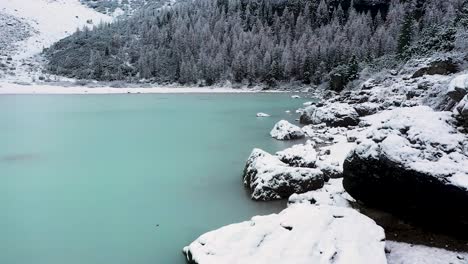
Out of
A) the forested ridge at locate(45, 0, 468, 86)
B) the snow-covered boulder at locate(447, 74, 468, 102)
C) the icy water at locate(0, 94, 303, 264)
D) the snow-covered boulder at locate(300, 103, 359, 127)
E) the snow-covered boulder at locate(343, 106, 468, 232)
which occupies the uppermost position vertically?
the forested ridge at locate(45, 0, 468, 86)

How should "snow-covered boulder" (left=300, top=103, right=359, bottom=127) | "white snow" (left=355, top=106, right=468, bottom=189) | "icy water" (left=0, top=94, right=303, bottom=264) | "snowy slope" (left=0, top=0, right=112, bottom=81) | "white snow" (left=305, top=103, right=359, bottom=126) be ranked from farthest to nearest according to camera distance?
"snowy slope" (left=0, top=0, right=112, bottom=81), "white snow" (left=305, top=103, right=359, bottom=126), "snow-covered boulder" (left=300, top=103, right=359, bottom=127), "icy water" (left=0, top=94, right=303, bottom=264), "white snow" (left=355, top=106, right=468, bottom=189)

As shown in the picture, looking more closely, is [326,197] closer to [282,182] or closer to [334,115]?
[282,182]

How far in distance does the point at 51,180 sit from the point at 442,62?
30.4 metres

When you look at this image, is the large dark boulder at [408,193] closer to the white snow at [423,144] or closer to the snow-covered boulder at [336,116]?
the white snow at [423,144]

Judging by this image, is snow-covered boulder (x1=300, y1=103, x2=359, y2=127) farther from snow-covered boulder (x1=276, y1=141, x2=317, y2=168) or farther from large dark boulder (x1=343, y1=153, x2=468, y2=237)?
large dark boulder (x1=343, y1=153, x2=468, y2=237)

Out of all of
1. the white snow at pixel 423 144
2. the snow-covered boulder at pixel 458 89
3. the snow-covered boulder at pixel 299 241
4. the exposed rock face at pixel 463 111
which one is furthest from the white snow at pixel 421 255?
the snow-covered boulder at pixel 458 89

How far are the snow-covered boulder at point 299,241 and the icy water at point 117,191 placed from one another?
5.66 ft

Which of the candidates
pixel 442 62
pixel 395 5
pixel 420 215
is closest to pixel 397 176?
pixel 420 215

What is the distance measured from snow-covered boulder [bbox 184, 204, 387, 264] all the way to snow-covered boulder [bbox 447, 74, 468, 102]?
6244 mm

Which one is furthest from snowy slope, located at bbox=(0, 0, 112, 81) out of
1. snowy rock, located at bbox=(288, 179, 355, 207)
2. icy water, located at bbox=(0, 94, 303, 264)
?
snowy rock, located at bbox=(288, 179, 355, 207)

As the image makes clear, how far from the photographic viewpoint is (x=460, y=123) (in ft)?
33.2

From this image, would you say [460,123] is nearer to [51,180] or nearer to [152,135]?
[51,180]

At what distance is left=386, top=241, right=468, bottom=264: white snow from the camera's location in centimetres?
753

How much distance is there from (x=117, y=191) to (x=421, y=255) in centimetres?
1078
